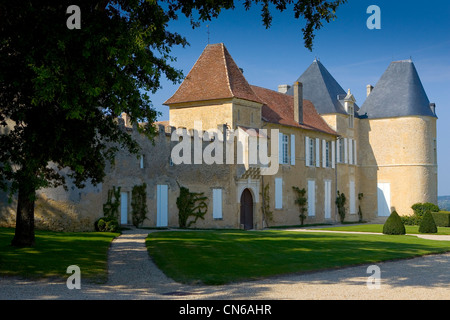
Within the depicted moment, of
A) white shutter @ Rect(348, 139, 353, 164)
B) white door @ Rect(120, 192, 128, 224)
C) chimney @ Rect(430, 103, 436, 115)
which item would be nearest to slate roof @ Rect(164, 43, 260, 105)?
white door @ Rect(120, 192, 128, 224)

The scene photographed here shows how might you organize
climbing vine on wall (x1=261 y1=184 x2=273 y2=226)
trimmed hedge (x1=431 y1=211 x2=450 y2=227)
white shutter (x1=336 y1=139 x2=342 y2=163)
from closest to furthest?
climbing vine on wall (x1=261 y1=184 x2=273 y2=226) → trimmed hedge (x1=431 y1=211 x2=450 y2=227) → white shutter (x1=336 y1=139 x2=342 y2=163)

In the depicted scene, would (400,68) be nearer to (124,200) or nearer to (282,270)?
(124,200)

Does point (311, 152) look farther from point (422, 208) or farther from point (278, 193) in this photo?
point (422, 208)

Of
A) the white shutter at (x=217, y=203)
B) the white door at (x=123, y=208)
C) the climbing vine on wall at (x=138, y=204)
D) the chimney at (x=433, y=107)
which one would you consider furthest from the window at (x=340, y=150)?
the white door at (x=123, y=208)

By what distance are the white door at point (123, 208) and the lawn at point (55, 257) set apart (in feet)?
21.1

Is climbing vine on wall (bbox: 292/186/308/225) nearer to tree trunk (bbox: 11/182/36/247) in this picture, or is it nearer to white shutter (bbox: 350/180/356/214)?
white shutter (bbox: 350/180/356/214)

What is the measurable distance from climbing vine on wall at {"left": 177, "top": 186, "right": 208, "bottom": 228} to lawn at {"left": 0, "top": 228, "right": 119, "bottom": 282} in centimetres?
901

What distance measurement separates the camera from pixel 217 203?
2667 centimetres

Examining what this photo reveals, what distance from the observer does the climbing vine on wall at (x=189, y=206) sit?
2544cm

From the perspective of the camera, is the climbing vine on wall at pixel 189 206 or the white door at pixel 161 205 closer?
the white door at pixel 161 205

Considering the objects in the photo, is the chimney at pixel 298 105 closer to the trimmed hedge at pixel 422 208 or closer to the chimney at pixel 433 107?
the trimmed hedge at pixel 422 208

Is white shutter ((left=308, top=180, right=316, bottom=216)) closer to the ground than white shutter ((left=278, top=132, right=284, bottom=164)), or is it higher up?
closer to the ground

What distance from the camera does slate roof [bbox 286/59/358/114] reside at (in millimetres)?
38188
